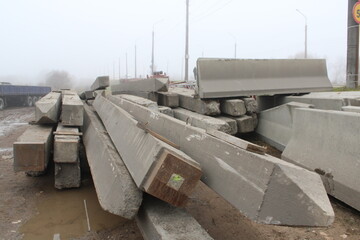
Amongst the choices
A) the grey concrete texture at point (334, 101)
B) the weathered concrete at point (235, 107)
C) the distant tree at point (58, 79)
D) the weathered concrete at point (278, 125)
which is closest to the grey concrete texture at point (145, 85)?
the weathered concrete at point (235, 107)

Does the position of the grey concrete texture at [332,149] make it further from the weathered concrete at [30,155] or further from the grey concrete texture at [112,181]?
the weathered concrete at [30,155]

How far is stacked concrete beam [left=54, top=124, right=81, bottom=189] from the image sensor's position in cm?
469

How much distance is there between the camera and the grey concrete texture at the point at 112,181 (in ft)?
9.04

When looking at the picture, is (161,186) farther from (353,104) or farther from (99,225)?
(353,104)

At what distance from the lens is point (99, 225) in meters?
3.86

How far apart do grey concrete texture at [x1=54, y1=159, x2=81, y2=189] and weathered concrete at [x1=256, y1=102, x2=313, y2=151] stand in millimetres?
3526

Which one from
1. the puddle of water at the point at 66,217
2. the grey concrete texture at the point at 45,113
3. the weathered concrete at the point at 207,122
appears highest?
the grey concrete texture at the point at 45,113

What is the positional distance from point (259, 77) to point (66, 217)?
471 centimetres

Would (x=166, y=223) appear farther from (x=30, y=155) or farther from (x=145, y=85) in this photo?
(x=145, y=85)

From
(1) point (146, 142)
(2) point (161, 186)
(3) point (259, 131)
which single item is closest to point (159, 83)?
(3) point (259, 131)

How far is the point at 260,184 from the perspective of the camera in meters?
2.06

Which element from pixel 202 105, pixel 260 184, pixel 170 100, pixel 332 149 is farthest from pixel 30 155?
pixel 332 149

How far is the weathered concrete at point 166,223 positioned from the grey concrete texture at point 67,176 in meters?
2.27

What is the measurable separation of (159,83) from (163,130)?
14.0 feet
